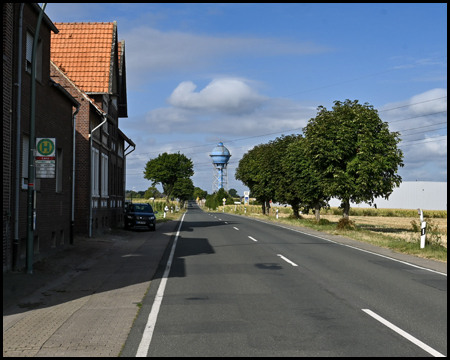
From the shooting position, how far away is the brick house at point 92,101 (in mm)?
23828

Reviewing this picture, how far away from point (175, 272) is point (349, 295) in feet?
15.6

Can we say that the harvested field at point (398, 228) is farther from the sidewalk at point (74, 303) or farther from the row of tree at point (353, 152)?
the sidewalk at point (74, 303)

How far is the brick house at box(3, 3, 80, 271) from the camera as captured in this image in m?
12.2

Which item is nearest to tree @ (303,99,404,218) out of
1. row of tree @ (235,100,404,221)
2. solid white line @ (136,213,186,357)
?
row of tree @ (235,100,404,221)

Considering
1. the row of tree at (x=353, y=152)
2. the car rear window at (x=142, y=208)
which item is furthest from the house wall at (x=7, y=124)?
the row of tree at (x=353, y=152)

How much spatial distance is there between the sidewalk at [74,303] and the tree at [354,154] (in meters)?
17.4

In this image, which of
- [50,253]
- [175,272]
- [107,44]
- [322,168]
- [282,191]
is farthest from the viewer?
[282,191]

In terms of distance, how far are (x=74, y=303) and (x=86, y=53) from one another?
21123mm

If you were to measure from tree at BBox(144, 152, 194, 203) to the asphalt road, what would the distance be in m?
67.2

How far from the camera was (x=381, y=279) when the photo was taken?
38.3ft

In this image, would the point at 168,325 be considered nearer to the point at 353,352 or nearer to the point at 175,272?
the point at 353,352

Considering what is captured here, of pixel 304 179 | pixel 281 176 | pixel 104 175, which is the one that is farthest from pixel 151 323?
pixel 281 176

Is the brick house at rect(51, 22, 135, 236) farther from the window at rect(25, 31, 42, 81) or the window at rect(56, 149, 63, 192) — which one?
the window at rect(25, 31, 42, 81)

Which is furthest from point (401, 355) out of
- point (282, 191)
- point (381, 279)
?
point (282, 191)
